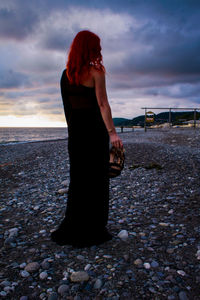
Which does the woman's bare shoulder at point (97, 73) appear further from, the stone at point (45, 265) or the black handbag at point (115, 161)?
the stone at point (45, 265)

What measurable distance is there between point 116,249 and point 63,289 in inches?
46.1

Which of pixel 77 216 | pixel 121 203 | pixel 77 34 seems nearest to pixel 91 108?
pixel 77 34

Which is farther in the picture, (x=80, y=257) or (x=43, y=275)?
(x=80, y=257)

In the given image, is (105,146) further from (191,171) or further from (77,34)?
(191,171)

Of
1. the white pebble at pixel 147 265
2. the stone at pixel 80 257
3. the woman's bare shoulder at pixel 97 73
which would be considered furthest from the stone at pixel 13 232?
the woman's bare shoulder at pixel 97 73

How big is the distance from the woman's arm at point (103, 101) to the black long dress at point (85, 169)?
150 mm

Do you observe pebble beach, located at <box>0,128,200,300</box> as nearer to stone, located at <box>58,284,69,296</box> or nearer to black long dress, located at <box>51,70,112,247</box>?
stone, located at <box>58,284,69,296</box>

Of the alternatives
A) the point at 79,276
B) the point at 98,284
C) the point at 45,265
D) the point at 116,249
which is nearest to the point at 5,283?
the point at 45,265

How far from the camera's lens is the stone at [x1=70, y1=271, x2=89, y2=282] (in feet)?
9.94

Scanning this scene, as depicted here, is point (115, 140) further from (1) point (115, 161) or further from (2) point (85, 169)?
(2) point (85, 169)

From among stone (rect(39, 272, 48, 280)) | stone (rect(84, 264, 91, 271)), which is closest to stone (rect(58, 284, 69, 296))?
stone (rect(39, 272, 48, 280))

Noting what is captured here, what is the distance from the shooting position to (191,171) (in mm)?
8539

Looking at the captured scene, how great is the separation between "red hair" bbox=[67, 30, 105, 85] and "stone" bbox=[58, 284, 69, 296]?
9.09 ft

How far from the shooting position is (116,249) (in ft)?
12.3
